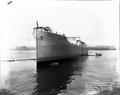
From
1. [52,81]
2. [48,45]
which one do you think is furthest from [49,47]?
[52,81]

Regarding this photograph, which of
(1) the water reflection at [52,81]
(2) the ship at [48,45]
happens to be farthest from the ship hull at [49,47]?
(1) the water reflection at [52,81]

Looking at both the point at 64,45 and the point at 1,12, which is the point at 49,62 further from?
the point at 1,12

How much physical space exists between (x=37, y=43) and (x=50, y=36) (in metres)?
2.81

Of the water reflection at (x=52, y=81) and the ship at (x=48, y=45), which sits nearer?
the water reflection at (x=52, y=81)

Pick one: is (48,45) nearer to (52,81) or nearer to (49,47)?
(49,47)

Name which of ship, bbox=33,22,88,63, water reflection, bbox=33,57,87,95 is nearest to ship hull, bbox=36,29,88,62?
ship, bbox=33,22,88,63

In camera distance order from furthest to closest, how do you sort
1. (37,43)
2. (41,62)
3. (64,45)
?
(64,45)
(37,43)
(41,62)

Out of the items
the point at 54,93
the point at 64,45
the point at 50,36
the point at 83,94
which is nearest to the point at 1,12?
the point at 54,93

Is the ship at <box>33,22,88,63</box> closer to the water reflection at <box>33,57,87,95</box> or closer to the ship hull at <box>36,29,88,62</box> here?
the ship hull at <box>36,29,88,62</box>

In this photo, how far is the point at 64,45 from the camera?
Result: 98.4 feet

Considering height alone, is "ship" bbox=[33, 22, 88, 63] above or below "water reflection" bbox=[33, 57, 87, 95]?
above

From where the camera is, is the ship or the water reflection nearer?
the water reflection

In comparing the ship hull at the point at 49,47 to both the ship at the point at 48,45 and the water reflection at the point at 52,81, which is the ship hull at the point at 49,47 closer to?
the ship at the point at 48,45

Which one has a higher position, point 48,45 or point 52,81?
point 48,45
